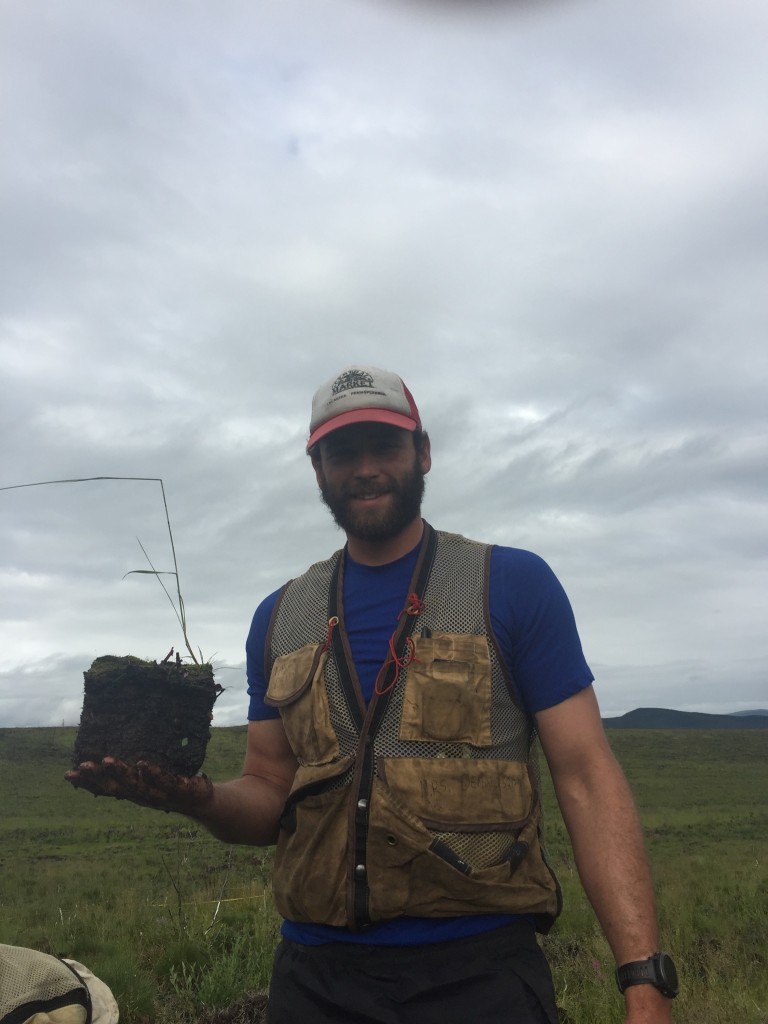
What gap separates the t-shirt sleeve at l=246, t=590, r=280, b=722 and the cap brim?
67cm

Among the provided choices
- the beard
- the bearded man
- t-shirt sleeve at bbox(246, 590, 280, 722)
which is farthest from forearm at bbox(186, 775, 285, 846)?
the beard

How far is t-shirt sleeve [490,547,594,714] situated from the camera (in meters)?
2.64

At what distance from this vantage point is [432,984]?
2.38m

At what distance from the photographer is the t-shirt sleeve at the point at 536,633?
8.66 feet

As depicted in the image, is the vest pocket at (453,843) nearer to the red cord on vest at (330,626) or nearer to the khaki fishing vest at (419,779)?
the khaki fishing vest at (419,779)

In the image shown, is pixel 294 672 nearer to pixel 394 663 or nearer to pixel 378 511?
pixel 394 663

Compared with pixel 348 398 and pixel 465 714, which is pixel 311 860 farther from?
pixel 348 398

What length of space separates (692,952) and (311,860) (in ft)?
19.1

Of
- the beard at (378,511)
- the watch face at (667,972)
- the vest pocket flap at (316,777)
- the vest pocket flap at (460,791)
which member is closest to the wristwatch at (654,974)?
the watch face at (667,972)

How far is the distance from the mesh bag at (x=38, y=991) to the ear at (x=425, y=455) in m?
2.81

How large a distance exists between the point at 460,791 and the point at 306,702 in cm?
59

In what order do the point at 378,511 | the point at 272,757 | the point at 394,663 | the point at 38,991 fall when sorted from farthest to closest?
1. the point at 38,991
2. the point at 272,757
3. the point at 378,511
4. the point at 394,663

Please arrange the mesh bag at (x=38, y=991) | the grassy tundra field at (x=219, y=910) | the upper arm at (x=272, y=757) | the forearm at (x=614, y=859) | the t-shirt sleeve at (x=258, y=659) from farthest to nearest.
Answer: the grassy tundra field at (x=219, y=910) < the mesh bag at (x=38, y=991) < the t-shirt sleeve at (x=258, y=659) < the upper arm at (x=272, y=757) < the forearm at (x=614, y=859)

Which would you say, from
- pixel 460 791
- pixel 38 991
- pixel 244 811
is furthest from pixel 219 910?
pixel 460 791
